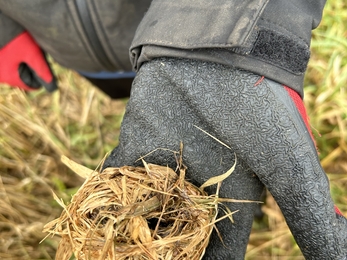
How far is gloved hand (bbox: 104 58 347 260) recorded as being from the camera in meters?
0.85

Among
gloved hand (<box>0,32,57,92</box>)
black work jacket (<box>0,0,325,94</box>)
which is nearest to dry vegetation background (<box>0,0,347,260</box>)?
gloved hand (<box>0,32,57,92</box>)

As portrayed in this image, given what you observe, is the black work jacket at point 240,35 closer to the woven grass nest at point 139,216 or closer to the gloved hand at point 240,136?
the gloved hand at point 240,136

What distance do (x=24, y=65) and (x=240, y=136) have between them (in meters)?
1.02

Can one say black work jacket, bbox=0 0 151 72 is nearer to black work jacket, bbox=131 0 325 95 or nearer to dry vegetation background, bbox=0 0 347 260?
black work jacket, bbox=131 0 325 95

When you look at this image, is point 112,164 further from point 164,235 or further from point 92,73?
point 92,73

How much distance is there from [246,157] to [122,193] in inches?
12.9

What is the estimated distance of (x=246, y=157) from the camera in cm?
89

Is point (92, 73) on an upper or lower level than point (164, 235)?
upper

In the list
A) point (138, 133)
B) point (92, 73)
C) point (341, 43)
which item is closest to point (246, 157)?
point (138, 133)

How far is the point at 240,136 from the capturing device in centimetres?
88

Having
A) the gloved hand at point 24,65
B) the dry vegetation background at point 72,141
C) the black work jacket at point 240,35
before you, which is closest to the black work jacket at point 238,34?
the black work jacket at point 240,35

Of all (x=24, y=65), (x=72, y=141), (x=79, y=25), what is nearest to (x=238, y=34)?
(x=79, y=25)

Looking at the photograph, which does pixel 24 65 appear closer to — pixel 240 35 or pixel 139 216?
pixel 139 216

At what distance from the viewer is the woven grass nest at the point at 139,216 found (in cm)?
87
